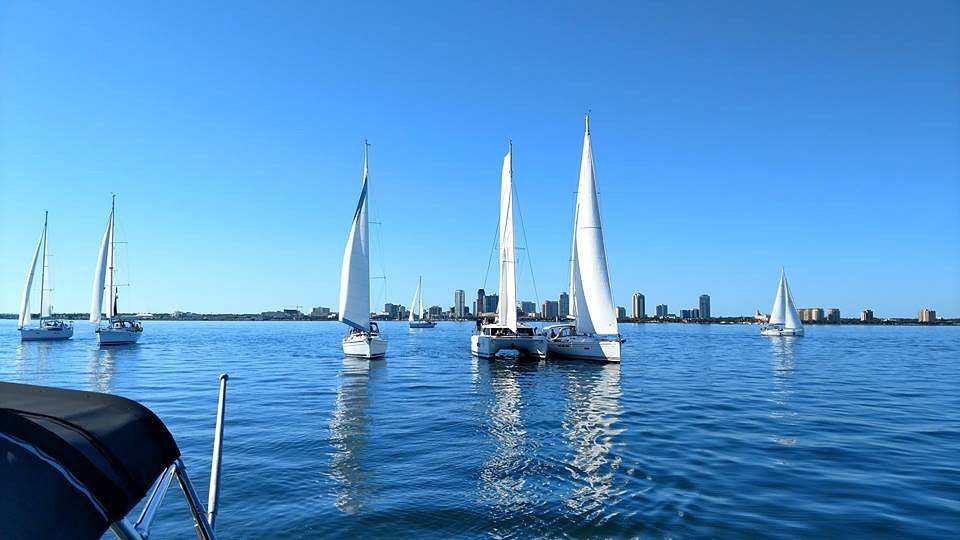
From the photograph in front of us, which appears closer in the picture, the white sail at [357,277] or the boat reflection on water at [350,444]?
the boat reflection on water at [350,444]

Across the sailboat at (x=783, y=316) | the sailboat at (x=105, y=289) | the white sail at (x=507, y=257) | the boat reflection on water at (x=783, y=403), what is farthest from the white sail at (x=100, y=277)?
the sailboat at (x=783, y=316)

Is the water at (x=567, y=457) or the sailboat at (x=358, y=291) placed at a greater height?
the sailboat at (x=358, y=291)

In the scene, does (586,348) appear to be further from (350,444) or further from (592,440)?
(350,444)

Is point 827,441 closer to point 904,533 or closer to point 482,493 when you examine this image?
point 904,533

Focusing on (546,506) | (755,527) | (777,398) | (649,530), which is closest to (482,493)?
(546,506)

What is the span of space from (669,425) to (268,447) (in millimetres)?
13430

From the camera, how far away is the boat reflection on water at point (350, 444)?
11.5 meters

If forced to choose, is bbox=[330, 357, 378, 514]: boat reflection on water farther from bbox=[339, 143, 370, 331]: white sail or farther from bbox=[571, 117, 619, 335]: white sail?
bbox=[571, 117, 619, 335]: white sail

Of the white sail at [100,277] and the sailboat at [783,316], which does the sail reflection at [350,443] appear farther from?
the sailboat at [783,316]

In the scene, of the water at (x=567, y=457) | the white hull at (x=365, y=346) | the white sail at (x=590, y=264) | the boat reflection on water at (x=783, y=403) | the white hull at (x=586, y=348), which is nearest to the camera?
the water at (x=567, y=457)

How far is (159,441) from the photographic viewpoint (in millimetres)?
4289

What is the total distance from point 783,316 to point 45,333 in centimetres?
12389

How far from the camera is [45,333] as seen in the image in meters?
75.1

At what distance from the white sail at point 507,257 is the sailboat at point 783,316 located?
75.5 metres
